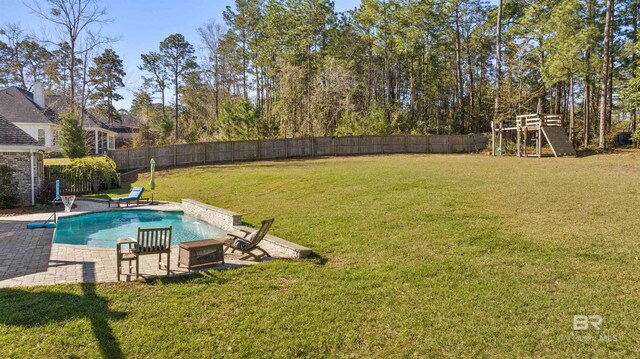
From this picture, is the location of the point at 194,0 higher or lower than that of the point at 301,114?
higher

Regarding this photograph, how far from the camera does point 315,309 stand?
15.8 ft

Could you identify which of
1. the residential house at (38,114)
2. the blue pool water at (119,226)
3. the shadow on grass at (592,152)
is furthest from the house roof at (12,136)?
the shadow on grass at (592,152)

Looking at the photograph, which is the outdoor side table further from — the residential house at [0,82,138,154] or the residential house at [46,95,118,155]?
the residential house at [46,95,118,155]

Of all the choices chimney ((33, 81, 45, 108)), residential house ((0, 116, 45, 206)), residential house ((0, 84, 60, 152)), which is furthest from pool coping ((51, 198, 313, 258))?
chimney ((33, 81, 45, 108))

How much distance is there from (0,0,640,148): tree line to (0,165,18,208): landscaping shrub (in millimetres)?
15140

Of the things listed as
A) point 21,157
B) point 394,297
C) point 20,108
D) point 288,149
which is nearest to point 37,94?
point 20,108

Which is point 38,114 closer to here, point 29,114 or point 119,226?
point 29,114

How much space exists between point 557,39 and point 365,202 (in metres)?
22.8

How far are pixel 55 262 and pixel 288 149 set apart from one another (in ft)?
72.7

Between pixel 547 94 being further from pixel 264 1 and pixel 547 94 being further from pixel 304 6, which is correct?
pixel 264 1

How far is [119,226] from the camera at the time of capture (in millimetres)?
12250

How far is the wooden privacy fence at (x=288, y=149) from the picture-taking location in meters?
24.3

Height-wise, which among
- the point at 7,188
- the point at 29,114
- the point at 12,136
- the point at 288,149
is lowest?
the point at 7,188

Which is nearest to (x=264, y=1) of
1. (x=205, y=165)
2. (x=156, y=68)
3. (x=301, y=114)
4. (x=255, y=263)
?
(x=301, y=114)
